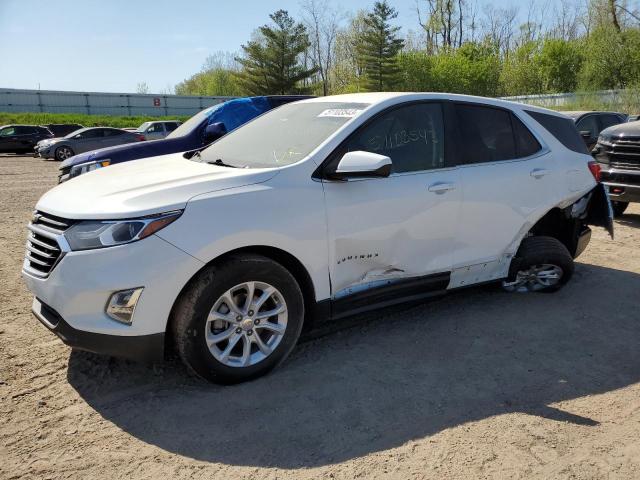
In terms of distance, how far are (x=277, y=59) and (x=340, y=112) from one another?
5698 cm

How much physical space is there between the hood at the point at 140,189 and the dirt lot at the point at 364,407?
3.51 feet

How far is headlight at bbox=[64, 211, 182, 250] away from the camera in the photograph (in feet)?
9.52

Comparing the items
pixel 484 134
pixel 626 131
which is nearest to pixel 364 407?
pixel 484 134

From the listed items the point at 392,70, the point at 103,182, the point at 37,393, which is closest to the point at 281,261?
the point at 103,182

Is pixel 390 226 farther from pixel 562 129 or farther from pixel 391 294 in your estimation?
pixel 562 129

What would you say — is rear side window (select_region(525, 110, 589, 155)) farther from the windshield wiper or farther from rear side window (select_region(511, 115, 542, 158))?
the windshield wiper

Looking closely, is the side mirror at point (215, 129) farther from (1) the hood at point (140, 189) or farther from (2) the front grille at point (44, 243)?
(2) the front grille at point (44, 243)

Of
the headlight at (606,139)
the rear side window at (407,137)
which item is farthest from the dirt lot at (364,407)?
the headlight at (606,139)

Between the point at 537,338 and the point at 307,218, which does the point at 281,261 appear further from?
the point at 537,338

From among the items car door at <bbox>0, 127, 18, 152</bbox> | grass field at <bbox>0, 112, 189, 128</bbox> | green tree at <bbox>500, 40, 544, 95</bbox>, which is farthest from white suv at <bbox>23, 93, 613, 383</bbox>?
green tree at <bbox>500, 40, 544, 95</bbox>

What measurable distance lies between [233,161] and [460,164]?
5.61 feet

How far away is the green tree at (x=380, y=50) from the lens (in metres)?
57.5

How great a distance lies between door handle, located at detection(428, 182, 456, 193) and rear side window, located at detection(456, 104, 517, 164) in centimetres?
28

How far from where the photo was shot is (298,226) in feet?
11.0
